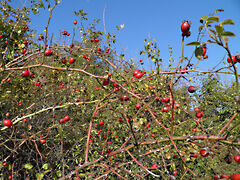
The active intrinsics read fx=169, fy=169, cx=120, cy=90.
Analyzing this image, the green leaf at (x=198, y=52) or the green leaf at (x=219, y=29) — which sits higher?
the green leaf at (x=219, y=29)

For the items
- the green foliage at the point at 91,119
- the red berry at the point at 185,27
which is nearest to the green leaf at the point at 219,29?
the green foliage at the point at 91,119

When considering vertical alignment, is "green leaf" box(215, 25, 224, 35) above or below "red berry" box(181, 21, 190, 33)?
below

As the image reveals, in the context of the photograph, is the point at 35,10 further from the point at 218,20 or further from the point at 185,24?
the point at 218,20

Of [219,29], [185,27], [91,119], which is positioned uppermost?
[185,27]

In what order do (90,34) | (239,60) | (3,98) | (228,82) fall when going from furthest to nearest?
(228,82)
(90,34)
(3,98)
(239,60)

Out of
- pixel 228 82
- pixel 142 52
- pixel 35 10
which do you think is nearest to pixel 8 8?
pixel 35 10

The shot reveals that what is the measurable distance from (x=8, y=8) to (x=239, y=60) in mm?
4043

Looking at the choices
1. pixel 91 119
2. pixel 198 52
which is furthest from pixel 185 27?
pixel 91 119

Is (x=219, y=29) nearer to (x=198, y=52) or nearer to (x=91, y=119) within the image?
(x=198, y=52)

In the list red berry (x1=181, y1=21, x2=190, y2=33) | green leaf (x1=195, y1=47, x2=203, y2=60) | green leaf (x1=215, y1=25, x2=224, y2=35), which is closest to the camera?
green leaf (x1=215, y1=25, x2=224, y2=35)

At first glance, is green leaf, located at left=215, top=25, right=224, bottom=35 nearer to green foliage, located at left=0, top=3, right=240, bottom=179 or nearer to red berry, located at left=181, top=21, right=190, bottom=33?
green foliage, located at left=0, top=3, right=240, bottom=179

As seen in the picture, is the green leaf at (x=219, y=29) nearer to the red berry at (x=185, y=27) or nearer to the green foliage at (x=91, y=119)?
the green foliage at (x=91, y=119)

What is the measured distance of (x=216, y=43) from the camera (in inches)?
24.7

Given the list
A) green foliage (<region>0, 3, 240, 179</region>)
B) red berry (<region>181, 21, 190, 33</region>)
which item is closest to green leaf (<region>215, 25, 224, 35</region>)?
green foliage (<region>0, 3, 240, 179</region>)
